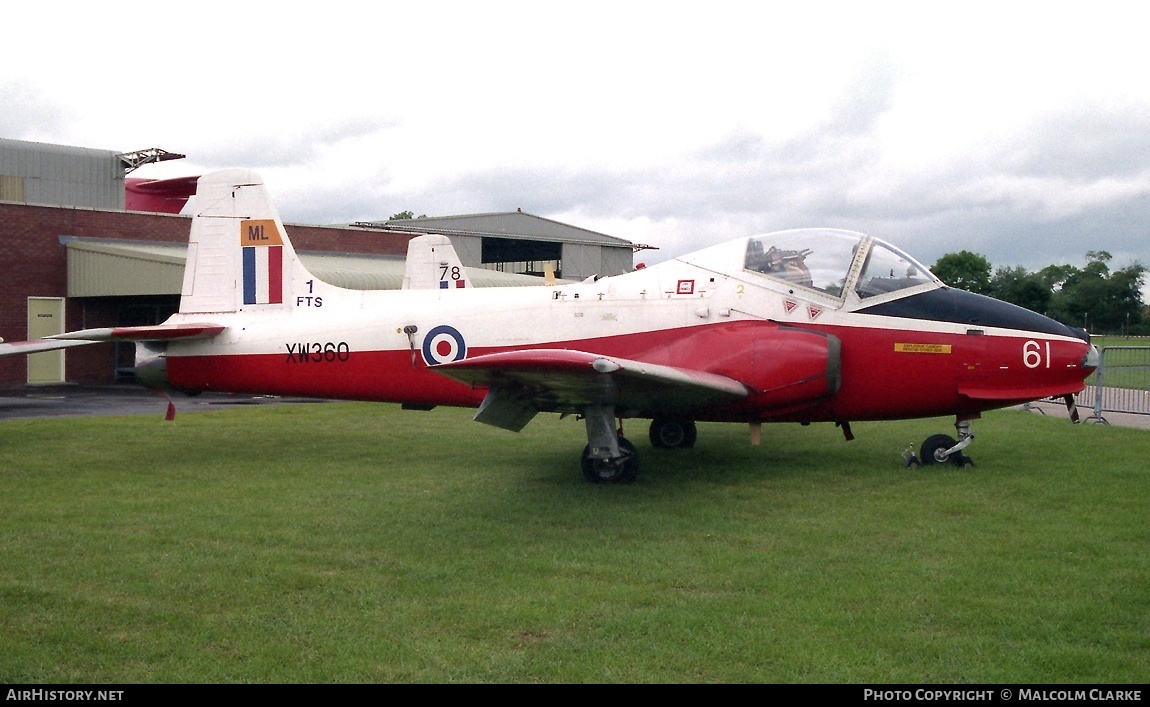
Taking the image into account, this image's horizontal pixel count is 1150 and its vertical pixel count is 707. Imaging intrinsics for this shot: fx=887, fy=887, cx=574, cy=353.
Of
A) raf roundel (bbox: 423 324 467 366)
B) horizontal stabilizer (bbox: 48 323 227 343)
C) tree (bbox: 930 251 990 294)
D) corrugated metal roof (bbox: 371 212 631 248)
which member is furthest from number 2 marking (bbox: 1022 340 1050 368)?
tree (bbox: 930 251 990 294)

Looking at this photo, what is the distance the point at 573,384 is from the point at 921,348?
371cm

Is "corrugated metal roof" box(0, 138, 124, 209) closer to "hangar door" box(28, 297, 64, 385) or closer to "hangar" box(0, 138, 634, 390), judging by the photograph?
"hangar" box(0, 138, 634, 390)

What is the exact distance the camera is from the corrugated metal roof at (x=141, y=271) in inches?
846

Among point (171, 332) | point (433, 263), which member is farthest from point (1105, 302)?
point (171, 332)

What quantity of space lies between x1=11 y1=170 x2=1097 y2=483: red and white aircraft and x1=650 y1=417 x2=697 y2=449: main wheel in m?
2.10

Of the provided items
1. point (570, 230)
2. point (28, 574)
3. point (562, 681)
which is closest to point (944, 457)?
point (562, 681)

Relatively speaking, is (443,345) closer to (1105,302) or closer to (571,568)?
(571,568)

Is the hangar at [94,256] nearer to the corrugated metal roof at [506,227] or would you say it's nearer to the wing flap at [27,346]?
the corrugated metal roof at [506,227]

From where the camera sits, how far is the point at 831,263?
29.6 feet

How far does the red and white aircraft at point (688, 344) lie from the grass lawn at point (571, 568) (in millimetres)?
794

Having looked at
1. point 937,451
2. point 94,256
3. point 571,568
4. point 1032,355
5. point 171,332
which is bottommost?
point 571,568

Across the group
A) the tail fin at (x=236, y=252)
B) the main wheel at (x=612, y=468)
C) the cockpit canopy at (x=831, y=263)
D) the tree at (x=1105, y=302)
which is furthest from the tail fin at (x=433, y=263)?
the tree at (x=1105, y=302)

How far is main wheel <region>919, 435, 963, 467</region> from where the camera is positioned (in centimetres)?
938

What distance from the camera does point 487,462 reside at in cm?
1011
